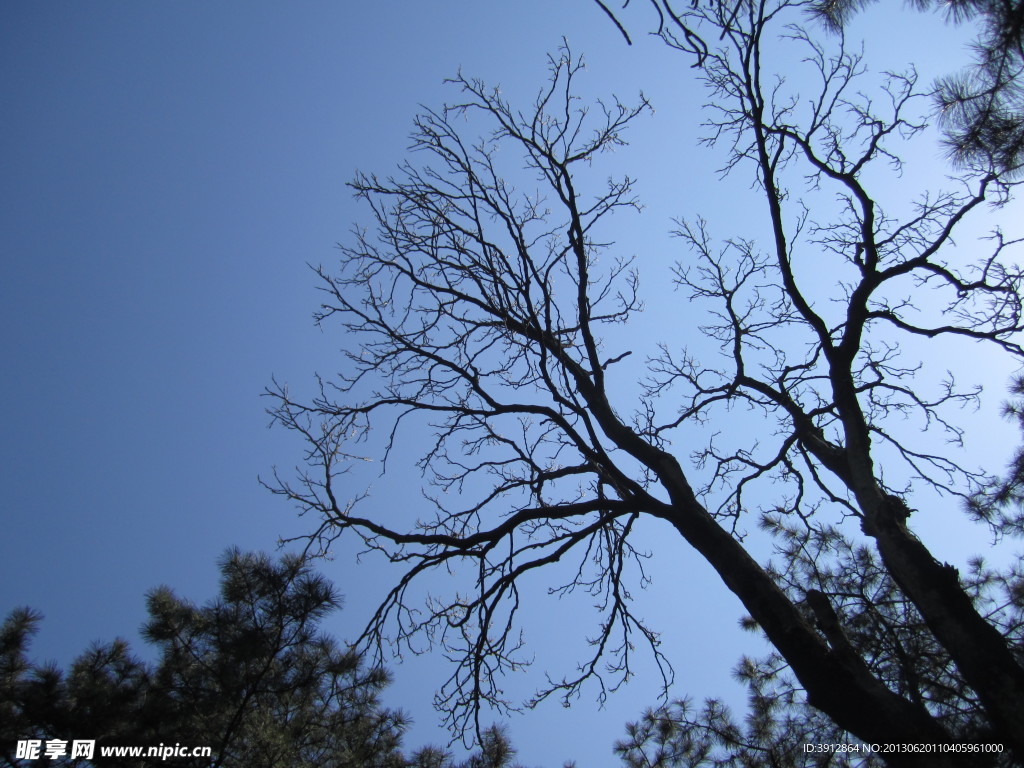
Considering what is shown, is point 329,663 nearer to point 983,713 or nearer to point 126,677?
point 126,677

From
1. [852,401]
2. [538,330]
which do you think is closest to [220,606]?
[538,330]

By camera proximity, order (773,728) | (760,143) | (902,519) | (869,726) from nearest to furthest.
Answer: (869,726) < (902,519) < (760,143) < (773,728)

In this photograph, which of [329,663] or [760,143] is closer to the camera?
[760,143]

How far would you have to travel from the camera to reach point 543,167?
611 centimetres

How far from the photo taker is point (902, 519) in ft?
13.3

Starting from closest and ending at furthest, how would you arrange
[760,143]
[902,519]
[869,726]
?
[869,726], [902,519], [760,143]

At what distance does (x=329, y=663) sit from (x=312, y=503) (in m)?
2.80

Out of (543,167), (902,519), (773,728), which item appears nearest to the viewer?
(902,519)

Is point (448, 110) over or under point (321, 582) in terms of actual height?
over

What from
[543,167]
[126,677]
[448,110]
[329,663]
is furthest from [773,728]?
[448,110]

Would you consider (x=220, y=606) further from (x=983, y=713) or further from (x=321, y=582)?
(x=983, y=713)

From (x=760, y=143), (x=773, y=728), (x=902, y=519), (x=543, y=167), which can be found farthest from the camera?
(x=773, y=728)

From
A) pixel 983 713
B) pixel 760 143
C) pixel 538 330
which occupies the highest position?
pixel 760 143

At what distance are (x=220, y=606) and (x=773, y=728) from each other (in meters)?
6.04
